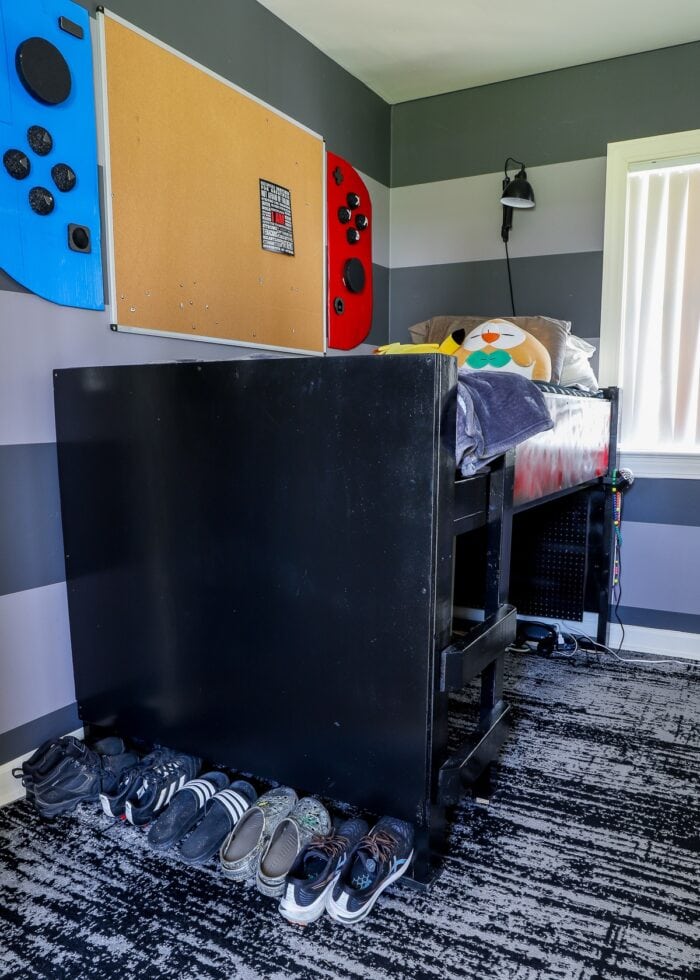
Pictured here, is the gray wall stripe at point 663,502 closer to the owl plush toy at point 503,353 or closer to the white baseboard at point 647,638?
the white baseboard at point 647,638

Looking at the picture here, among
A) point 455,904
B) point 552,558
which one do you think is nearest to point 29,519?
point 455,904

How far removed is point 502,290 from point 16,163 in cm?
193

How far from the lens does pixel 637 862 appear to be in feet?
4.12

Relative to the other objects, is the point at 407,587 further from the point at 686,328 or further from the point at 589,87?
the point at 589,87

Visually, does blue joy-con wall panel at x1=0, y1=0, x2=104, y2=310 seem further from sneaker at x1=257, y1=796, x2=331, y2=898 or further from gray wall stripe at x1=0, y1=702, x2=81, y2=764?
sneaker at x1=257, y1=796, x2=331, y2=898

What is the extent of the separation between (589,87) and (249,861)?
111 inches

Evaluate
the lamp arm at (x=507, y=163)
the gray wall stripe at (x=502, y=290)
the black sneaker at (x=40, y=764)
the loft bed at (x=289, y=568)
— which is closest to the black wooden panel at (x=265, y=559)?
the loft bed at (x=289, y=568)

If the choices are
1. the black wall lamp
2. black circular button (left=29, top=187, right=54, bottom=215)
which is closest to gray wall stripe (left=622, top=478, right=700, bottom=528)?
the black wall lamp

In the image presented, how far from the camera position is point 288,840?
1.22 m

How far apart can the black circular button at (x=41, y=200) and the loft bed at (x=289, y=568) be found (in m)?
0.37

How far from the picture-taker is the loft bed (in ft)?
3.68

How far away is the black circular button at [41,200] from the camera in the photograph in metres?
1.44

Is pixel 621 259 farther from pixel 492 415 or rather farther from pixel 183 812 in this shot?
pixel 183 812

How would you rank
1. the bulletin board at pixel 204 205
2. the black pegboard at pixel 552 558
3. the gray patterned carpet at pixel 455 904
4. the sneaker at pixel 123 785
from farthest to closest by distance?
1. the black pegboard at pixel 552 558
2. the bulletin board at pixel 204 205
3. the sneaker at pixel 123 785
4. the gray patterned carpet at pixel 455 904
